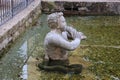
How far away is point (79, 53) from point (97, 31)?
253 cm

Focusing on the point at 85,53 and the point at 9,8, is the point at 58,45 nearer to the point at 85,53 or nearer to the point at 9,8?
the point at 85,53

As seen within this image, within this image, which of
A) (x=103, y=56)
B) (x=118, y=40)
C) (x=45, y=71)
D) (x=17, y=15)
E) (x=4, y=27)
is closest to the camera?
(x=45, y=71)

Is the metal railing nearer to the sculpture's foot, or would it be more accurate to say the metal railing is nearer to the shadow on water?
the shadow on water

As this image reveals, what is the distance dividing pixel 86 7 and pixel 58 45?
635cm

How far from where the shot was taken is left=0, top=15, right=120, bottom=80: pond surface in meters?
5.28

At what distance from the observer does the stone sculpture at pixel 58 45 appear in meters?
5.37

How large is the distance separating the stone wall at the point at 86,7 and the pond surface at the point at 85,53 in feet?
6.25

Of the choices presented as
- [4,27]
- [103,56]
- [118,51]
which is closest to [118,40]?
[118,51]

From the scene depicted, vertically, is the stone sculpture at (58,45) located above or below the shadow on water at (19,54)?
above

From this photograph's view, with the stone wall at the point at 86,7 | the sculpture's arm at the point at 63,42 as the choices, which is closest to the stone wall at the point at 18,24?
the stone wall at the point at 86,7

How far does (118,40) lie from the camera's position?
7734mm

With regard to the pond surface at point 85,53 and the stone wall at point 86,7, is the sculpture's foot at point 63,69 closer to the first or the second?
the pond surface at point 85,53

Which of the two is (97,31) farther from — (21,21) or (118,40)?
(21,21)

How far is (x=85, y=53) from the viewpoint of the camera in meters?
6.45
